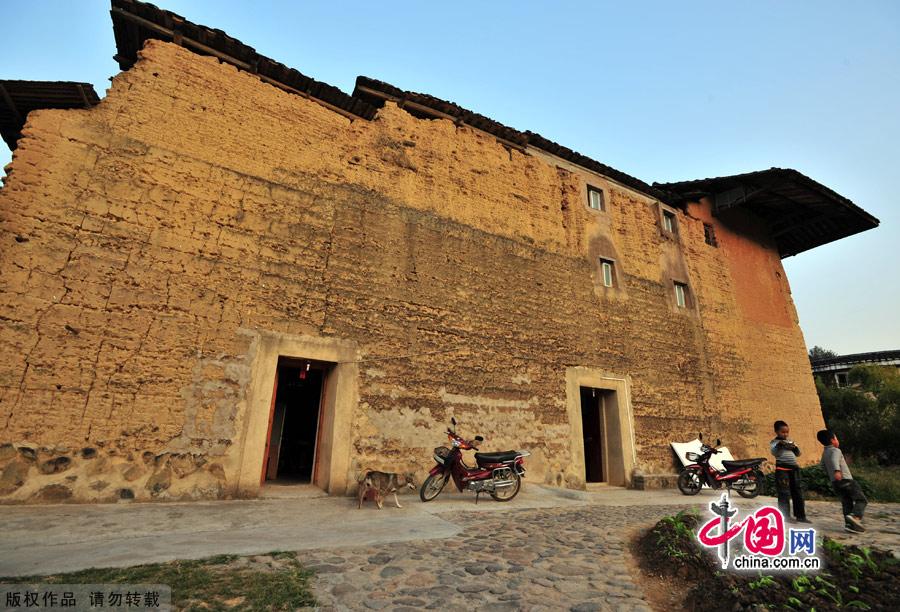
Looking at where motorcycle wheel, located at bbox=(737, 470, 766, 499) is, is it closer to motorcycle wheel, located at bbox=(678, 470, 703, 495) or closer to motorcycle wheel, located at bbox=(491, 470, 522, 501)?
motorcycle wheel, located at bbox=(678, 470, 703, 495)

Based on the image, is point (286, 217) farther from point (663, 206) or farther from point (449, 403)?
point (663, 206)

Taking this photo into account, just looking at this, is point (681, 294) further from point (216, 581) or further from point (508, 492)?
point (216, 581)

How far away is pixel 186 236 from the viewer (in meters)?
6.81

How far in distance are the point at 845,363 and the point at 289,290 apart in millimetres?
39268

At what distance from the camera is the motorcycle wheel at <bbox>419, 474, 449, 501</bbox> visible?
698cm

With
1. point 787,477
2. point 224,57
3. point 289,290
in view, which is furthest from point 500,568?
point 224,57

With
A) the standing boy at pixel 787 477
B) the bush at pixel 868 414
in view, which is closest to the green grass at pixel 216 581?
the standing boy at pixel 787 477

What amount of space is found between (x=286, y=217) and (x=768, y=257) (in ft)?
55.2

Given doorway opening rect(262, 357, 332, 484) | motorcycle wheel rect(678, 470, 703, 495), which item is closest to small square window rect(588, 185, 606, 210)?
motorcycle wheel rect(678, 470, 703, 495)

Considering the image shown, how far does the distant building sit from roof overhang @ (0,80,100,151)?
37.7m

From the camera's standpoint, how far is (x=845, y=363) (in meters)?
31.2

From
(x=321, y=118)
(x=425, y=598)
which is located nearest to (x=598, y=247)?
(x=321, y=118)

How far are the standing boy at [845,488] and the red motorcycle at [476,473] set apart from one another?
13.2 feet

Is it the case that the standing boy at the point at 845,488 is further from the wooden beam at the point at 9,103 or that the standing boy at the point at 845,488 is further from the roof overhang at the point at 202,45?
the wooden beam at the point at 9,103
